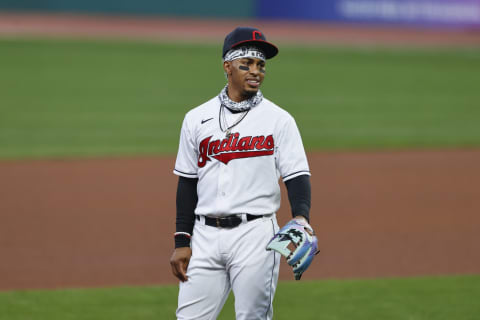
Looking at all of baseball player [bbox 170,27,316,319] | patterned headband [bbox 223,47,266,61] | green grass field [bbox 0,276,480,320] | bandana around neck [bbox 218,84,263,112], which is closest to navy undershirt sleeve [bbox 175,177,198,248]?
baseball player [bbox 170,27,316,319]

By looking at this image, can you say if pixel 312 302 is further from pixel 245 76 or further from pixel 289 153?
pixel 245 76

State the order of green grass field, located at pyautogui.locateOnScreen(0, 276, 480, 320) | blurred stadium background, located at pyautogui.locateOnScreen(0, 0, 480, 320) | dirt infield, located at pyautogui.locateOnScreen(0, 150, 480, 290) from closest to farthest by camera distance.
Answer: green grass field, located at pyautogui.locateOnScreen(0, 276, 480, 320) < blurred stadium background, located at pyautogui.locateOnScreen(0, 0, 480, 320) < dirt infield, located at pyautogui.locateOnScreen(0, 150, 480, 290)

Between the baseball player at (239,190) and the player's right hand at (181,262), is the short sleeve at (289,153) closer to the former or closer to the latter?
the baseball player at (239,190)

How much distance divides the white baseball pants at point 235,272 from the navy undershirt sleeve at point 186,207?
16cm

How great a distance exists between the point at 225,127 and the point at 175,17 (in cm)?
3175

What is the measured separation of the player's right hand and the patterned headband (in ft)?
3.47

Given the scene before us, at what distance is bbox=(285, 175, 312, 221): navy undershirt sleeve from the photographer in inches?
156

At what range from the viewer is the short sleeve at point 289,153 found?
4.00 meters

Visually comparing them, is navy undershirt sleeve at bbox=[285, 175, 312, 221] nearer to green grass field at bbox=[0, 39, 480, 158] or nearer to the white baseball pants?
the white baseball pants
